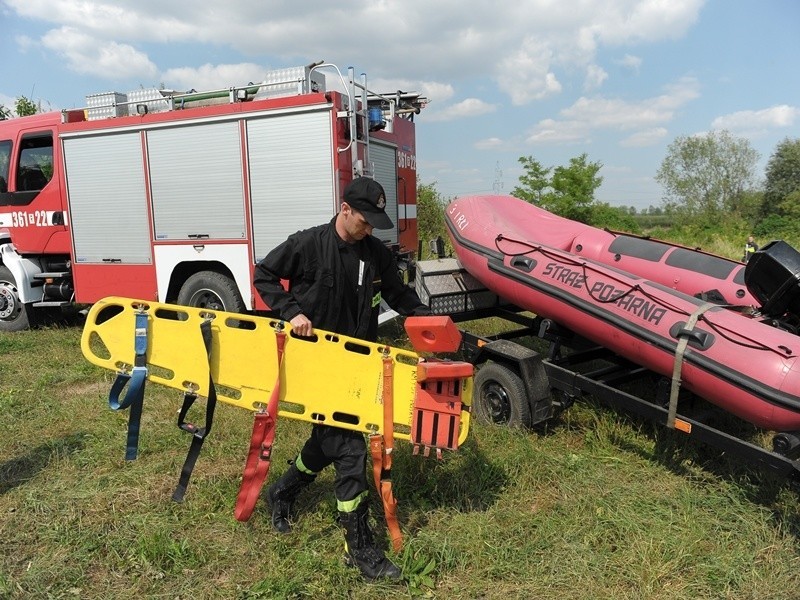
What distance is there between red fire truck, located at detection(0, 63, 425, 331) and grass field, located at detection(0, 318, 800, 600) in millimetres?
2462

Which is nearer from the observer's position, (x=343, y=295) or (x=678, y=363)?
(x=343, y=295)

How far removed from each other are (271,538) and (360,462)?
27.9 inches

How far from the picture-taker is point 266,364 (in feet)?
8.80

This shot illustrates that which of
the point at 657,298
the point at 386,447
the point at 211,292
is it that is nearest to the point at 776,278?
the point at 657,298

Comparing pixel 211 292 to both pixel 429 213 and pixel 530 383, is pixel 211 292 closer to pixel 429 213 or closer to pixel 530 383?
pixel 530 383

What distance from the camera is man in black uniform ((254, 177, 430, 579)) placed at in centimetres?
251

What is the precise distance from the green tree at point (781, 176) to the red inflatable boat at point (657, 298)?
161 ft

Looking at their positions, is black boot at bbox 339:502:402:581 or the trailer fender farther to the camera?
the trailer fender

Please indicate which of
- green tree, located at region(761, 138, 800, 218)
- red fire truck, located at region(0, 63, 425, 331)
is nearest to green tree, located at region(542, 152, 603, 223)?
red fire truck, located at region(0, 63, 425, 331)

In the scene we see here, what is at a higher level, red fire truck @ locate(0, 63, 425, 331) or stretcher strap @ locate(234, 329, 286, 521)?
red fire truck @ locate(0, 63, 425, 331)

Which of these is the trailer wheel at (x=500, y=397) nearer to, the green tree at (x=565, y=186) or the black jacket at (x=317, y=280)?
the black jacket at (x=317, y=280)

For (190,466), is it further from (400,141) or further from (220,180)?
(400,141)

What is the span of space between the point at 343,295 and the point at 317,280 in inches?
6.0

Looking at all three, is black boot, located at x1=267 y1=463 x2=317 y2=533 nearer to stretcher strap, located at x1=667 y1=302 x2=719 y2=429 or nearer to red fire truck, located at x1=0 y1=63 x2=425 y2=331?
stretcher strap, located at x1=667 y1=302 x2=719 y2=429
